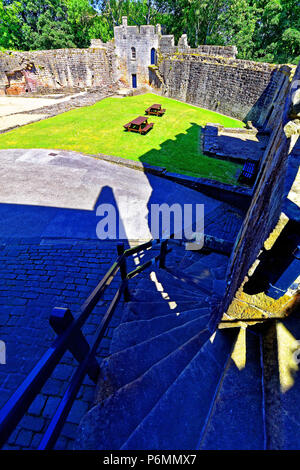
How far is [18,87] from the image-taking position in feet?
85.5

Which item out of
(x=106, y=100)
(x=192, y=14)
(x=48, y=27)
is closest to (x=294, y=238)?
(x=106, y=100)

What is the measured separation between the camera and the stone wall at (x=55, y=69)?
24.7m

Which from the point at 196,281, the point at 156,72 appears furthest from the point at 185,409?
the point at 156,72

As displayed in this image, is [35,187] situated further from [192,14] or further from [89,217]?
[192,14]

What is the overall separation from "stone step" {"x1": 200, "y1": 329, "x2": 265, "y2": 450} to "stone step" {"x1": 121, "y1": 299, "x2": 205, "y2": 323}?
1499 millimetres

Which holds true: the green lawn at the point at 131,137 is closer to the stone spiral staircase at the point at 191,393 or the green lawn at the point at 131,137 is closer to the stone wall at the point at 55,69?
the stone spiral staircase at the point at 191,393

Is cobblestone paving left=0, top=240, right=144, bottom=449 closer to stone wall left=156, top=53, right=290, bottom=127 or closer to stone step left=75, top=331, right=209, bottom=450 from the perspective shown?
stone step left=75, top=331, right=209, bottom=450

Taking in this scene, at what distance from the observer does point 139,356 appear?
2684mm

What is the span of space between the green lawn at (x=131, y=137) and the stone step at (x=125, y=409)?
9.81 meters

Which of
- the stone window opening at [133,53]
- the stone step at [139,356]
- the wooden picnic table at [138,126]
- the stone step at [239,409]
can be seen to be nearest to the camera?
the stone step at [239,409]

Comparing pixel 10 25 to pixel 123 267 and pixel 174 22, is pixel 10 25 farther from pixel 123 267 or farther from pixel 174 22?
pixel 123 267

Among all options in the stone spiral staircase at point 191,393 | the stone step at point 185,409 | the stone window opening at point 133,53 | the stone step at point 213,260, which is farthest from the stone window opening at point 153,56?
the stone step at point 185,409

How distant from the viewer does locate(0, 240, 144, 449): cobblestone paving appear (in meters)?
2.90

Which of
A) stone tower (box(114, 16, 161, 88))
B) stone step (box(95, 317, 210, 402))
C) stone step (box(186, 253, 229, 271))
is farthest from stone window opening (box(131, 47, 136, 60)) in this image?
stone step (box(95, 317, 210, 402))
